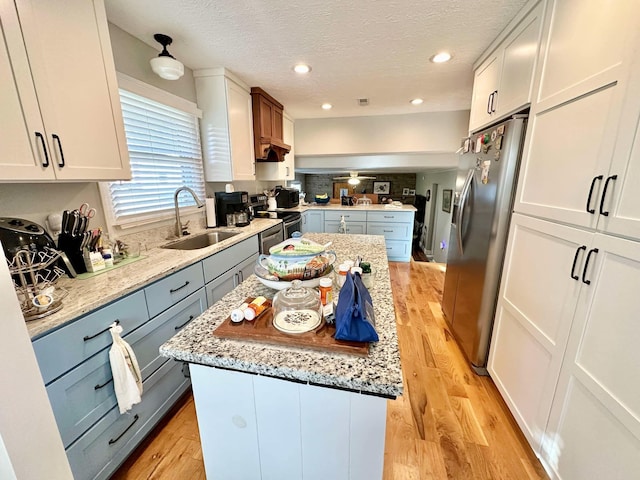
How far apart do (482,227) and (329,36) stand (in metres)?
1.72

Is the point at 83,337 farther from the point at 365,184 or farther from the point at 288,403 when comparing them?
the point at 365,184

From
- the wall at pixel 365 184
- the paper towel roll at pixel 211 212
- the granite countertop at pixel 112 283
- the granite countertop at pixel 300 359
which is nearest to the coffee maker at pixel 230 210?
the paper towel roll at pixel 211 212

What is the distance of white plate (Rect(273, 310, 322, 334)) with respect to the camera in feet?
2.43

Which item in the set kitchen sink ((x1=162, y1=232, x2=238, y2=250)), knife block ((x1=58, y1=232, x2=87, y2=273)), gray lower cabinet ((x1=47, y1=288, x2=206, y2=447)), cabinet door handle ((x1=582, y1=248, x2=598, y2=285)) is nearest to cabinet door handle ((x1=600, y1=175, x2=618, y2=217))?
cabinet door handle ((x1=582, y1=248, x2=598, y2=285))

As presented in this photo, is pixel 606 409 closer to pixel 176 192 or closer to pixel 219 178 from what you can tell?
pixel 176 192

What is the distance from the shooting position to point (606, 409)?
0.83m

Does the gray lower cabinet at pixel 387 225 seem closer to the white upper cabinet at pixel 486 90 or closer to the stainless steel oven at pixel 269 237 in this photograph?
the stainless steel oven at pixel 269 237

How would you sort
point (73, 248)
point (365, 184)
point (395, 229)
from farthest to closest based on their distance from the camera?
point (365, 184), point (395, 229), point (73, 248)

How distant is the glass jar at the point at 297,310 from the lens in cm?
75

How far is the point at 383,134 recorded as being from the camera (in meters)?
3.91

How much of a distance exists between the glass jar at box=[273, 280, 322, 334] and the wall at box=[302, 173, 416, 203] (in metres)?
6.98

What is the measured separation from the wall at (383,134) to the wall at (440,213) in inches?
45.3

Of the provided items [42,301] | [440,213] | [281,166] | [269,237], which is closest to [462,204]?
[269,237]

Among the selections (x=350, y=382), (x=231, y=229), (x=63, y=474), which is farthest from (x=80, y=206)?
(x=350, y=382)
